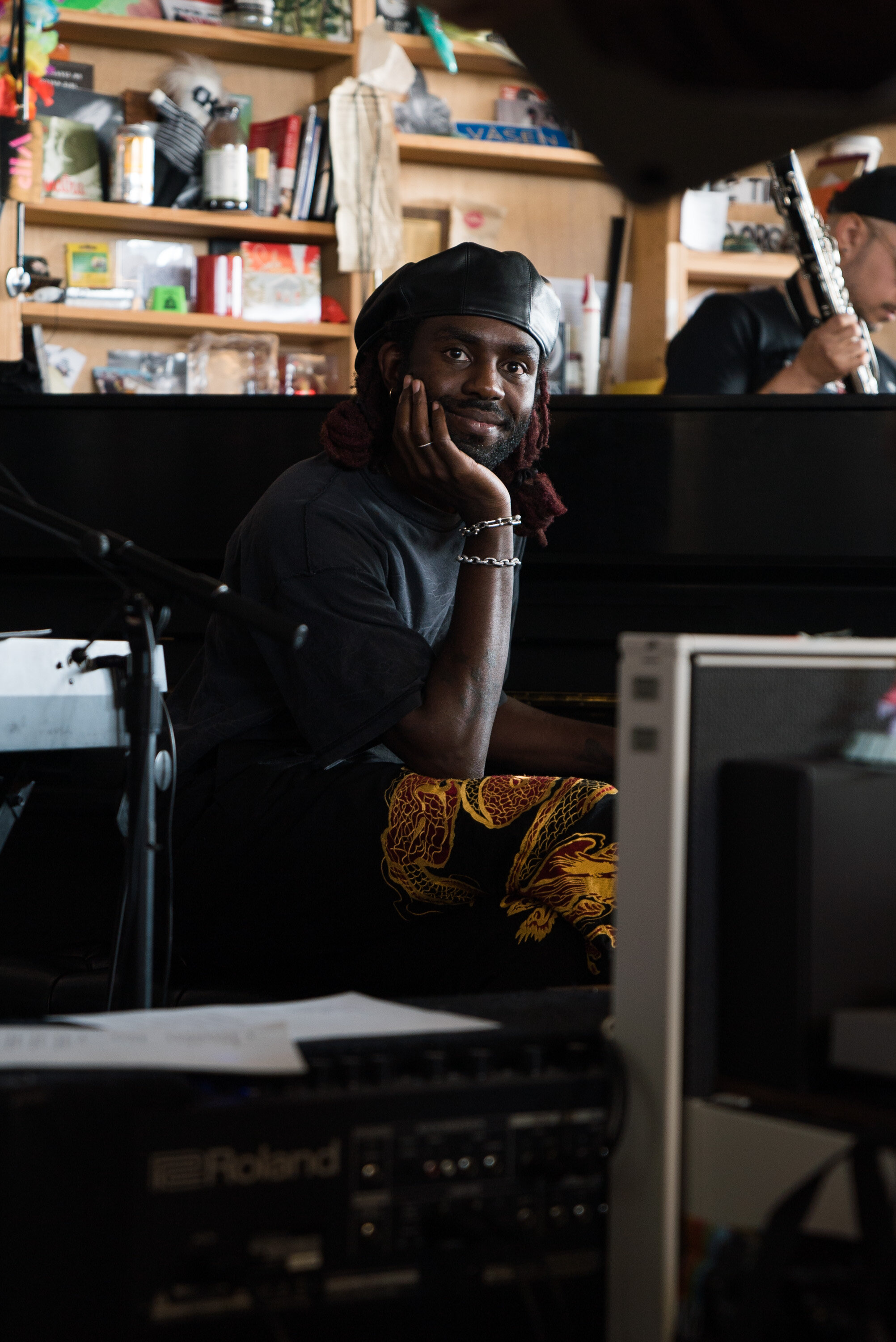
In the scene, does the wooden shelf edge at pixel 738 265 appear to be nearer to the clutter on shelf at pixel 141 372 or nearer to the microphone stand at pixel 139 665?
the clutter on shelf at pixel 141 372

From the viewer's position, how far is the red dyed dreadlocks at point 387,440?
1.80m

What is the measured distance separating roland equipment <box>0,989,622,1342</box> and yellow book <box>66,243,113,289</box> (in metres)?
3.02

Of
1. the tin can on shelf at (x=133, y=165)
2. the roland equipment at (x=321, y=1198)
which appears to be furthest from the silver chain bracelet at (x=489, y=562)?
the tin can on shelf at (x=133, y=165)

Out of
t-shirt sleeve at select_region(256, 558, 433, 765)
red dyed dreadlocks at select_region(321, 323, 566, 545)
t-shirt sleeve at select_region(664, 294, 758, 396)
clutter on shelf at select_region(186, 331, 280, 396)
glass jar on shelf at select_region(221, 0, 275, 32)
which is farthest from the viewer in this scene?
clutter on shelf at select_region(186, 331, 280, 396)

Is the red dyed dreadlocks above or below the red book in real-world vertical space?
below

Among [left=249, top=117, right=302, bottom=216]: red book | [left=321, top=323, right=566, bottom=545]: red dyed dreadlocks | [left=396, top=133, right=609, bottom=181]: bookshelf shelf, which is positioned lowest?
[left=321, top=323, right=566, bottom=545]: red dyed dreadlocks

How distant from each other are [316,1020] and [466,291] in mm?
1271

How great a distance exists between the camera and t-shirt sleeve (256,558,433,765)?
5.16 ft

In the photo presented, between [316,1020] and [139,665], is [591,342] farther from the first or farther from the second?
[316,1020]

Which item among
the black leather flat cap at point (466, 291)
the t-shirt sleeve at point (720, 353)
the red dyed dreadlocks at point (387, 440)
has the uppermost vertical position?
the t-shirt sleeve at point (720, 353)

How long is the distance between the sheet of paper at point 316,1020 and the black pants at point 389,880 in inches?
19.4

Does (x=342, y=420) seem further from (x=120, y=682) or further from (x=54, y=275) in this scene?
(x=54, y=275)

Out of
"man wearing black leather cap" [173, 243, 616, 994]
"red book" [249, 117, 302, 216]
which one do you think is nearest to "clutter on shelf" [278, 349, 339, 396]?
"red book" [249, 117, 302, 216]

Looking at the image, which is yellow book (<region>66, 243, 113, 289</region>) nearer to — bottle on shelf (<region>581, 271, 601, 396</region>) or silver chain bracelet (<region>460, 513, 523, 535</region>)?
bottle on shelf (<region>581, 271, 601, 396</region>)
